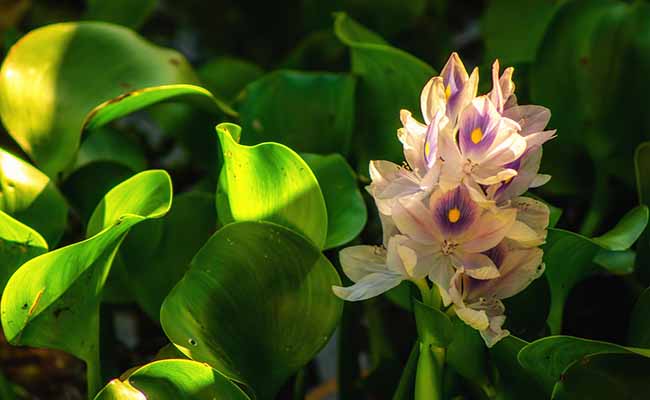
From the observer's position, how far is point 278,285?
0.60 meters

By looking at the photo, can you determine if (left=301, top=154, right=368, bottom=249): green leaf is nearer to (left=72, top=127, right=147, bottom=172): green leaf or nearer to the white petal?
the white petal

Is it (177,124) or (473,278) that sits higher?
(473,278)

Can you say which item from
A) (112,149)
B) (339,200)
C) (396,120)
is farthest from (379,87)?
(112,149)

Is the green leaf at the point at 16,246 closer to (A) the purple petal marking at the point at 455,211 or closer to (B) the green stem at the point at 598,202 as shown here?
(A) the purple petal marking at the point at 455,211

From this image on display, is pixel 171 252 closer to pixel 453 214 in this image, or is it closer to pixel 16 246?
pixel 16 246

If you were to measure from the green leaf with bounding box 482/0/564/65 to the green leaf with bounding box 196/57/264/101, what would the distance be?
252 millimetres

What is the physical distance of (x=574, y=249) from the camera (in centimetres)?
64

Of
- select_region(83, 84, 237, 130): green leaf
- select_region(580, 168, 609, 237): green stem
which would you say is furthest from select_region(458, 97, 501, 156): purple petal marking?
select_region(580, 168, 609, 237): green stem

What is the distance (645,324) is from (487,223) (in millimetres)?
166

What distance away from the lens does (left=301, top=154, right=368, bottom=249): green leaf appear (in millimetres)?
652

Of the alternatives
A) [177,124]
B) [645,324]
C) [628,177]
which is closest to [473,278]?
[645,324]

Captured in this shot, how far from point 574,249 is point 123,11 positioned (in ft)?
1.95

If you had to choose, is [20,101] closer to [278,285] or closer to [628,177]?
[278,285]

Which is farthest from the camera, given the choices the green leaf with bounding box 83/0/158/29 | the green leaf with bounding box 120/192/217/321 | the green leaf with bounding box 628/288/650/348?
the green leaf with bounding box 83/0/158/29
